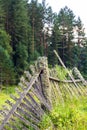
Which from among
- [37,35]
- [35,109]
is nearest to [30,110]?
[35,109]

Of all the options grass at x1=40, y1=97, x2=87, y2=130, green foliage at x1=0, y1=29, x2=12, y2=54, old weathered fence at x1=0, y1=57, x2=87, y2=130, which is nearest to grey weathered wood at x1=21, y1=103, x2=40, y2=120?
old weathered fence at x1=0, y1=57, x2=87, y2=130

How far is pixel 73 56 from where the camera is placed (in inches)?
2217

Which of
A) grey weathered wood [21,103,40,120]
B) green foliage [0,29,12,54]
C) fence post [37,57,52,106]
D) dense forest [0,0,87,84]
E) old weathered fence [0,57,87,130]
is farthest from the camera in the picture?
dense forest [0,0,87,84]

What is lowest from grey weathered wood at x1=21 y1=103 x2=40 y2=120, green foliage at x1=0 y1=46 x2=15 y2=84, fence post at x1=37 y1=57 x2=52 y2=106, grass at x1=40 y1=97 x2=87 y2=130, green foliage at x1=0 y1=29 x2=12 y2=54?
green foliage at x1=0 y1=46 x2=15 y2=84

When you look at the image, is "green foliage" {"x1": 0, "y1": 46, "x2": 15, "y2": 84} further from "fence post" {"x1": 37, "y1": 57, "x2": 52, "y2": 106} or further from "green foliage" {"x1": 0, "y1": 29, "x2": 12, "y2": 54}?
"fence post" {"x1": 37, "y1": 57, "x2": 52, "y2": 106}

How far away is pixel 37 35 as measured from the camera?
5559cm

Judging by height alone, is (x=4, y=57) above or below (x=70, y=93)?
below

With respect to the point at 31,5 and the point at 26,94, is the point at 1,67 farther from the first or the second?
the point at 26,94

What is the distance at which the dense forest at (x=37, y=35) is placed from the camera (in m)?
45.4

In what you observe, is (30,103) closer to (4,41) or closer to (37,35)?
(4,41)

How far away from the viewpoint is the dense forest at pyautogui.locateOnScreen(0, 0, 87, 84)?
45.4m

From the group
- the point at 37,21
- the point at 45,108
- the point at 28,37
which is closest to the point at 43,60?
the point at 45,108

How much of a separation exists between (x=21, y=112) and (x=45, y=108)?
66cm

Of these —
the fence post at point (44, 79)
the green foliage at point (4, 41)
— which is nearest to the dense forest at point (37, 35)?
the green foliage at point (4, 41)
